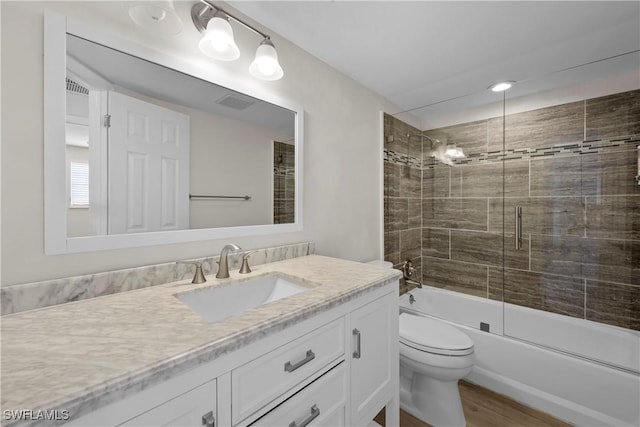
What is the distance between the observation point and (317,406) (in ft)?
2.82

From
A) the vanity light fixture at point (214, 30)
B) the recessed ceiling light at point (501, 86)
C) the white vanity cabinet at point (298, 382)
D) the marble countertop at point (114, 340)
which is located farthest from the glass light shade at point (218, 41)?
the recessed ceiling light at point (501, 86)

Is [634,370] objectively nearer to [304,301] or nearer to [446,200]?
[446,200]

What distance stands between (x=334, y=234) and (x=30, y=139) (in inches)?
58.3

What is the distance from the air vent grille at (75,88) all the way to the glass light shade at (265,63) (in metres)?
0.69

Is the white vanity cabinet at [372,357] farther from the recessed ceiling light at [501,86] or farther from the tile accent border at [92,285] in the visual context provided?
the recessed ceiling light at [501,86]

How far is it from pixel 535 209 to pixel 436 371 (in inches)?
65.9

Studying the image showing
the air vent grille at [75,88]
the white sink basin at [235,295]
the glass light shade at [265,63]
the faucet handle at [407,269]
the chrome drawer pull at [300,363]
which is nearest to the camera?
the chrome drawer pull at [300,363]

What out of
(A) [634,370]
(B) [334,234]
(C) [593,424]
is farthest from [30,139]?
(A) [634,370]

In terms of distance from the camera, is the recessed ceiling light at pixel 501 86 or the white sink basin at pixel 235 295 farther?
the recessed ceiling light at pixel 501 86

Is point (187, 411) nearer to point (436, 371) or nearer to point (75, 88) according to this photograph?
point (75, 88)

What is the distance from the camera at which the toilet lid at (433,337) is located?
1.47 m

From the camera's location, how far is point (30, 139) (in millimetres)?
807

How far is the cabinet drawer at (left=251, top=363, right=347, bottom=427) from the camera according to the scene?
75cm

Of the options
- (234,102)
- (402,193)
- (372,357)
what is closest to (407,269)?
(402,193)
